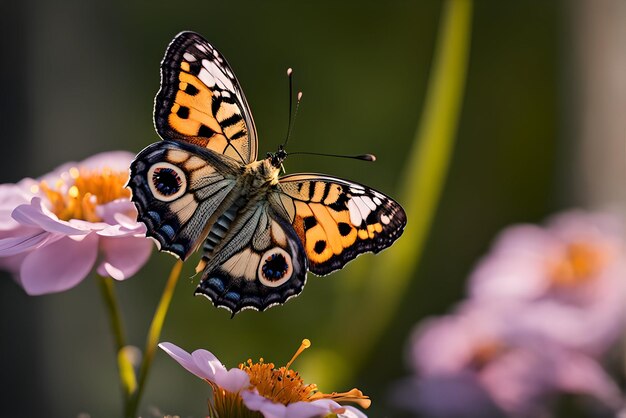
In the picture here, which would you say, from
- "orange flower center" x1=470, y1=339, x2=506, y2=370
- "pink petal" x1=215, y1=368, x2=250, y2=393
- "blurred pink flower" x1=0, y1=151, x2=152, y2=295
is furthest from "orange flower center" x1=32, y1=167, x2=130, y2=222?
"orange flower center" x1=470, y1=339, x2=506, y2=370

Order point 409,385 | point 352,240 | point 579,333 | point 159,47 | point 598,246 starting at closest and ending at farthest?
1. point 352,240
2. point 579,333
3. point 409,385
4. point 598,246
5. point 159,47

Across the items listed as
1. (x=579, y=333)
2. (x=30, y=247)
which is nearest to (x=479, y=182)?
(x=579, y=333)

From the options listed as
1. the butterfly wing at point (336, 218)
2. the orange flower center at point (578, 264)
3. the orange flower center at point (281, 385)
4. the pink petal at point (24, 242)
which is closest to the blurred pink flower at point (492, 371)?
the orange flower center at point (578, 264)

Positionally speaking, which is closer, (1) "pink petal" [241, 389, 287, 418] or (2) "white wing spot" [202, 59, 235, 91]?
(1) "pink petal" [241, 389, 287, 418]

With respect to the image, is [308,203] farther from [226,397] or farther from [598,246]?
[598,246]

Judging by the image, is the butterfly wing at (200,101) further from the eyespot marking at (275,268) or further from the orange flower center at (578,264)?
the orange flower center at (578,264)

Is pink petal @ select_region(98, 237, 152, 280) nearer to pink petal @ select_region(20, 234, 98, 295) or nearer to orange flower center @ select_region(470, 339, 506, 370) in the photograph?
pink petal @ select_region(20, 234, 98, 295)

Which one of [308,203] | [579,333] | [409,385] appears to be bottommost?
[409,385]
